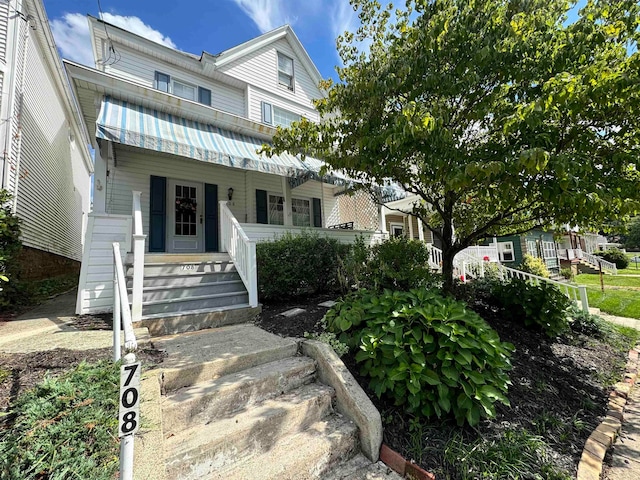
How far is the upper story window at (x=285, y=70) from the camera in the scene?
10.8 metres

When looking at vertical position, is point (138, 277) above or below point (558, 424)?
above

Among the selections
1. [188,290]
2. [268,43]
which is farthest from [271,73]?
[188,290]

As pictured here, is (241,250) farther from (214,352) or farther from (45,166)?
(45,166)

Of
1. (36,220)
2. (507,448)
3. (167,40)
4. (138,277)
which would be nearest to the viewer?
(507,448)

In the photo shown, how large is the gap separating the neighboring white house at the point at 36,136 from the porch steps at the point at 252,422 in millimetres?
6338

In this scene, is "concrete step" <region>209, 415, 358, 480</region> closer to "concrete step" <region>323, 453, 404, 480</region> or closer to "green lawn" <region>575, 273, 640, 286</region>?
"concrete step" <region>323, 453, 404, 480</region>

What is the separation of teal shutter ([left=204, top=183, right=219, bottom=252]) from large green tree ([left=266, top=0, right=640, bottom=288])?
15.3ft

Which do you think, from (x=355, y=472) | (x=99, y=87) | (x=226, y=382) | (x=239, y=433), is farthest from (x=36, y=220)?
(x=355, y=472)

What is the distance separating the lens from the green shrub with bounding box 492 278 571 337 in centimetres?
477

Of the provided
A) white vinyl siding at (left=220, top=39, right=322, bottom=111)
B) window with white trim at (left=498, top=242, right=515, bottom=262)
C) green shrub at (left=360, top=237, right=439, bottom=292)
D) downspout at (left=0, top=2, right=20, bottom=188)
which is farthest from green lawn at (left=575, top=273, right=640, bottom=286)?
downspout at (left=0, top=2, right=20, bottom=188)

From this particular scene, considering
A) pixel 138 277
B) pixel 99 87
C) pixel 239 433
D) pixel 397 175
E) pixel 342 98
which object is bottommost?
pixel 239 433

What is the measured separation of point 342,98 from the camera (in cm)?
432

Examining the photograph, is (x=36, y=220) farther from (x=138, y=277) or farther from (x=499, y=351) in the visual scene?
(x=499, y=351)

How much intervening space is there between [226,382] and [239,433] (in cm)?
54
